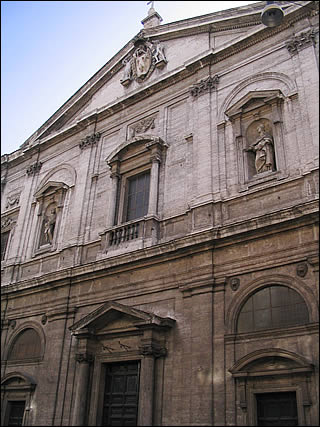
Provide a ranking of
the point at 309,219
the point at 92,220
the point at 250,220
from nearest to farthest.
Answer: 1. the point at 309,219
2. the point at 250,220
3. the point at 92,220

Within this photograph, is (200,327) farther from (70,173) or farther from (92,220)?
(70,173)

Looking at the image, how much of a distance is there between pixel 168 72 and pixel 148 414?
367 inches

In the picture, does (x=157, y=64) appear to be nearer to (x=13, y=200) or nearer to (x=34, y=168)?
(x=34, y=168)

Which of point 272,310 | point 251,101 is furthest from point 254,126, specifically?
point 272,310

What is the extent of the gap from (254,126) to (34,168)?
28.6ft

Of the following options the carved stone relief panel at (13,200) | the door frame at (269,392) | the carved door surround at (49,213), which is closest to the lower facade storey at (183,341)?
the door frame at (269,392)

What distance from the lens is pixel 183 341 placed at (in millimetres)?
10016

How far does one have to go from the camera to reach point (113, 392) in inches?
429

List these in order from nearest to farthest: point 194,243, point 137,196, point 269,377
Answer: point 269,377, point 194,243, point 137,196

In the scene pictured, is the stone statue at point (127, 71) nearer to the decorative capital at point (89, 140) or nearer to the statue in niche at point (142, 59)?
the statue in niche at point (142, 59)

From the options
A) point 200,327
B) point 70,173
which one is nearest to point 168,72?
point 70,173

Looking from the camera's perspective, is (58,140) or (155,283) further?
(58,140)

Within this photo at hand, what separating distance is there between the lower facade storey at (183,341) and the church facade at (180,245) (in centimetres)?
3

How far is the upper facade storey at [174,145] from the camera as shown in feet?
34.9
